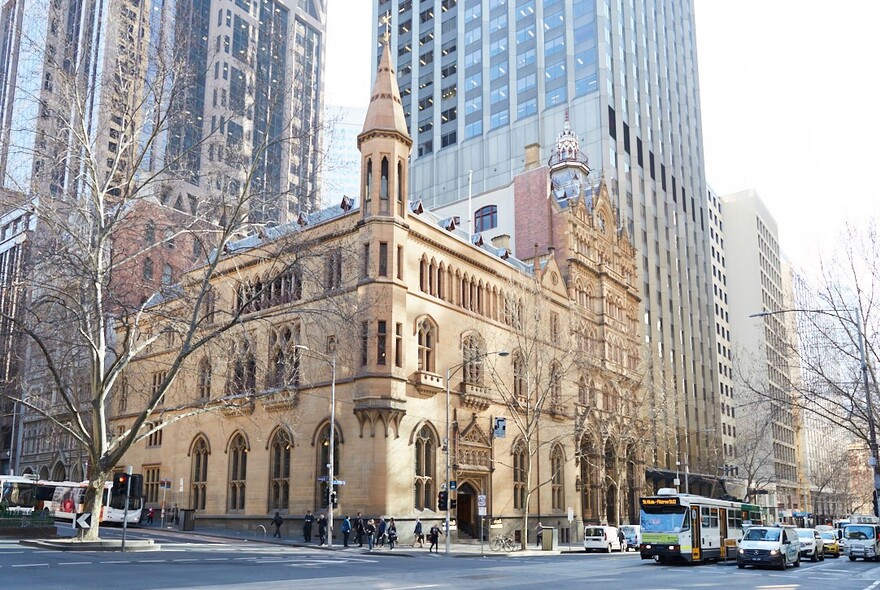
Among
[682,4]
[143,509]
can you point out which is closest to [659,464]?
[143,509]

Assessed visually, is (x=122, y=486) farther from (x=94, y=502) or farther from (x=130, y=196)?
(x=130, y=196)

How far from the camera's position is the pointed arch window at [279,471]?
43.7 meters

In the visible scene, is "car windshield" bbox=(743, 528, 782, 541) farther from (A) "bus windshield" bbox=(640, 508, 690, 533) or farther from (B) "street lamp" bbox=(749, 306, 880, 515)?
(B) "street lamp" bbox=(749, 306, 880, 515)

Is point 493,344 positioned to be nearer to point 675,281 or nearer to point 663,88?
point 675,281

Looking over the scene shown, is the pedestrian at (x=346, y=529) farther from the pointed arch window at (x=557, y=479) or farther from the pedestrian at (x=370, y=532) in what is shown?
the pointed arch window at (x=557, y=479)

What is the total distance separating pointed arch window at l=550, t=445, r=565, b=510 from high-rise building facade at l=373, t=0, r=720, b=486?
1812 cm

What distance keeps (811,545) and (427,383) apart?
20.5m

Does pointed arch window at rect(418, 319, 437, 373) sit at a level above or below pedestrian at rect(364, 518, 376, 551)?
above

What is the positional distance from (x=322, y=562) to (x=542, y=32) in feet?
235

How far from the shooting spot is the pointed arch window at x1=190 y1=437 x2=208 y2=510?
160 feet

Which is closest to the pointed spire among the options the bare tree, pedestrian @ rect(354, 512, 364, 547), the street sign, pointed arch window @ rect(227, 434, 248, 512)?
the bare tree

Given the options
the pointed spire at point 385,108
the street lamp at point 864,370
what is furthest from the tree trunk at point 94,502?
the street lamp at point 864,370

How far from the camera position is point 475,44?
92.2m

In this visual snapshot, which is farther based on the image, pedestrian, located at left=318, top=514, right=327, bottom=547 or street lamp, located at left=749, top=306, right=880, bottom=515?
pedestrian, located at left=318, top=514, right=327, bottom=547
